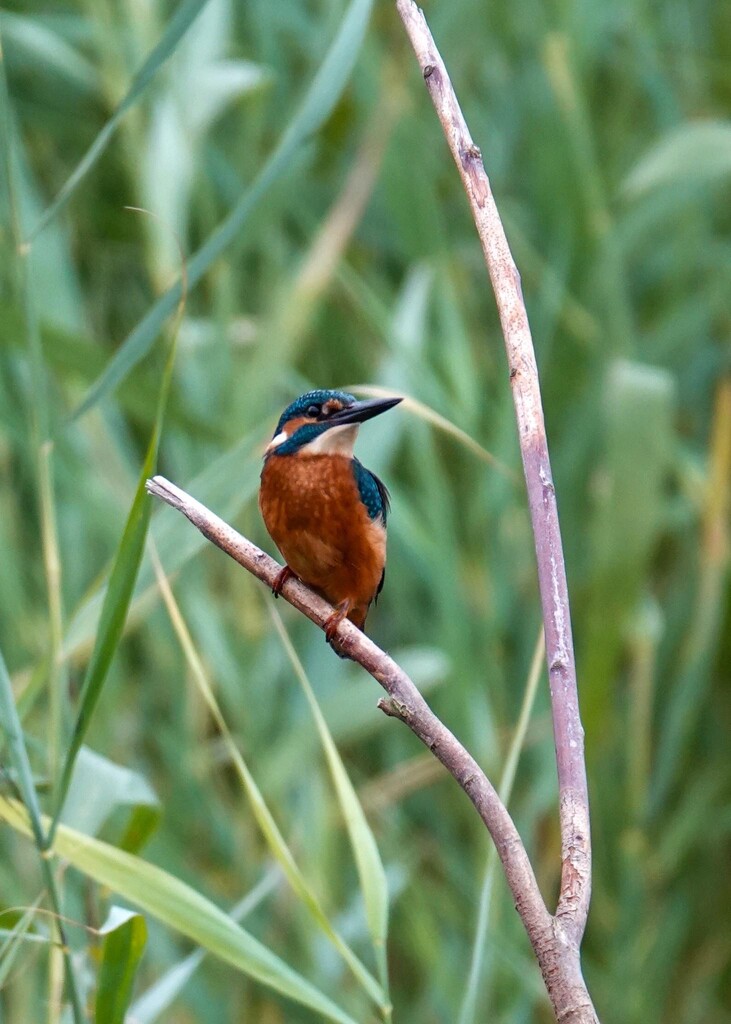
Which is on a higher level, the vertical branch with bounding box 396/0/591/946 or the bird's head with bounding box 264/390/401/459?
the bird's head with bounding box 264/390/401/459

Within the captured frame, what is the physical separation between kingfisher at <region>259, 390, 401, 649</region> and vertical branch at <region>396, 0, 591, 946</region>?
0.73 m

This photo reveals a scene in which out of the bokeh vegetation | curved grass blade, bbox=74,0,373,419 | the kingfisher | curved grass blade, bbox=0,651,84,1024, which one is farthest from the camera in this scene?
the bokeh vegetation

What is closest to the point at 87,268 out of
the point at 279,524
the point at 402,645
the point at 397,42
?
the point at 397,42

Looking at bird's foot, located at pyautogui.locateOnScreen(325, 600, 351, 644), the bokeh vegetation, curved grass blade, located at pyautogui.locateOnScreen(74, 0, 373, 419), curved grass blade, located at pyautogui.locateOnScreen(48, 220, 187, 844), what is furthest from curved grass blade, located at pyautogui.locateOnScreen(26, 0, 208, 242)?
the bokeh vegetation

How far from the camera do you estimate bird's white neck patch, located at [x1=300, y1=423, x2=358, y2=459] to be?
1862 mm

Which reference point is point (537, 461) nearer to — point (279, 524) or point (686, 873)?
point (279, 524)

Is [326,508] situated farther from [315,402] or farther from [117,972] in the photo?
[117,972]

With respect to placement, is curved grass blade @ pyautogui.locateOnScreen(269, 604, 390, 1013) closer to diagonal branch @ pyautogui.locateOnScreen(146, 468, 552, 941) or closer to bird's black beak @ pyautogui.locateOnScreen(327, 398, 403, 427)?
diagonal branch @ pyautogui.locateOnScreen(146, 468, 552, 941)

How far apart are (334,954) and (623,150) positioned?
1884mm

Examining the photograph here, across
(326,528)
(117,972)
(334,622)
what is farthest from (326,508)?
(117,972)

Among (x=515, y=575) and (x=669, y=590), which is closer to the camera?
(x=515, y=575)

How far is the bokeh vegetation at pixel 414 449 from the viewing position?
245cm

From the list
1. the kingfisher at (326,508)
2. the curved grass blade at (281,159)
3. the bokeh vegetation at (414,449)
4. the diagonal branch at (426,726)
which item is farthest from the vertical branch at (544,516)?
the bokeh vegetation at (414,449)

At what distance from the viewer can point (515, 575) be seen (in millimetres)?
2789
